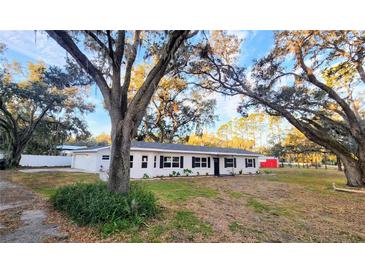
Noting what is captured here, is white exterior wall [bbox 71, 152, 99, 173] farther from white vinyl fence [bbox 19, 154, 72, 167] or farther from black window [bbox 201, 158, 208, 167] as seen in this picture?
black window [bbox 201, 158, 208, 167]

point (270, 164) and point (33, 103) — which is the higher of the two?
point (33, 103)

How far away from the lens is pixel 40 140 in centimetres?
2273

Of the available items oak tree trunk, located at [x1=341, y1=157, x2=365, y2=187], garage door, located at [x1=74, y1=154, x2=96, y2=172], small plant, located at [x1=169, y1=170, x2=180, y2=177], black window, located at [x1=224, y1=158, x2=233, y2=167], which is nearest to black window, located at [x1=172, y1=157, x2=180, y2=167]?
small plant, located at [x1=169, y1=170, x2=180, y2=177]

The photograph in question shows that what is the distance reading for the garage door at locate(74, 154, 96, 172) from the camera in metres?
16.7

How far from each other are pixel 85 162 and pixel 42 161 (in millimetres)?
6888

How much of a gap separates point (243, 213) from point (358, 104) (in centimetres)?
1161

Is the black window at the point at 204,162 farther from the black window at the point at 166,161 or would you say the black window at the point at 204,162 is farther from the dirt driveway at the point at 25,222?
the dirt driveway at the point at 25,222

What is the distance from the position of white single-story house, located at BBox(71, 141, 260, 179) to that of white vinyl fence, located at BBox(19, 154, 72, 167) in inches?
110

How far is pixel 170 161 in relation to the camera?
14.8 m

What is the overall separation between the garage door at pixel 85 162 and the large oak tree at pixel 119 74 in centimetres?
1287

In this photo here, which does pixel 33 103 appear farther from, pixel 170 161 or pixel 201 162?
pixel 201 162

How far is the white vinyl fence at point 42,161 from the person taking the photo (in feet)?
65.3

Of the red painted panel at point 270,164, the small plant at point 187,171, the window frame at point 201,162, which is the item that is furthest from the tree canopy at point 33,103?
the red painted panel at point 270,164

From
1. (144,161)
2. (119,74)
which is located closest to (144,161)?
(144,161)
